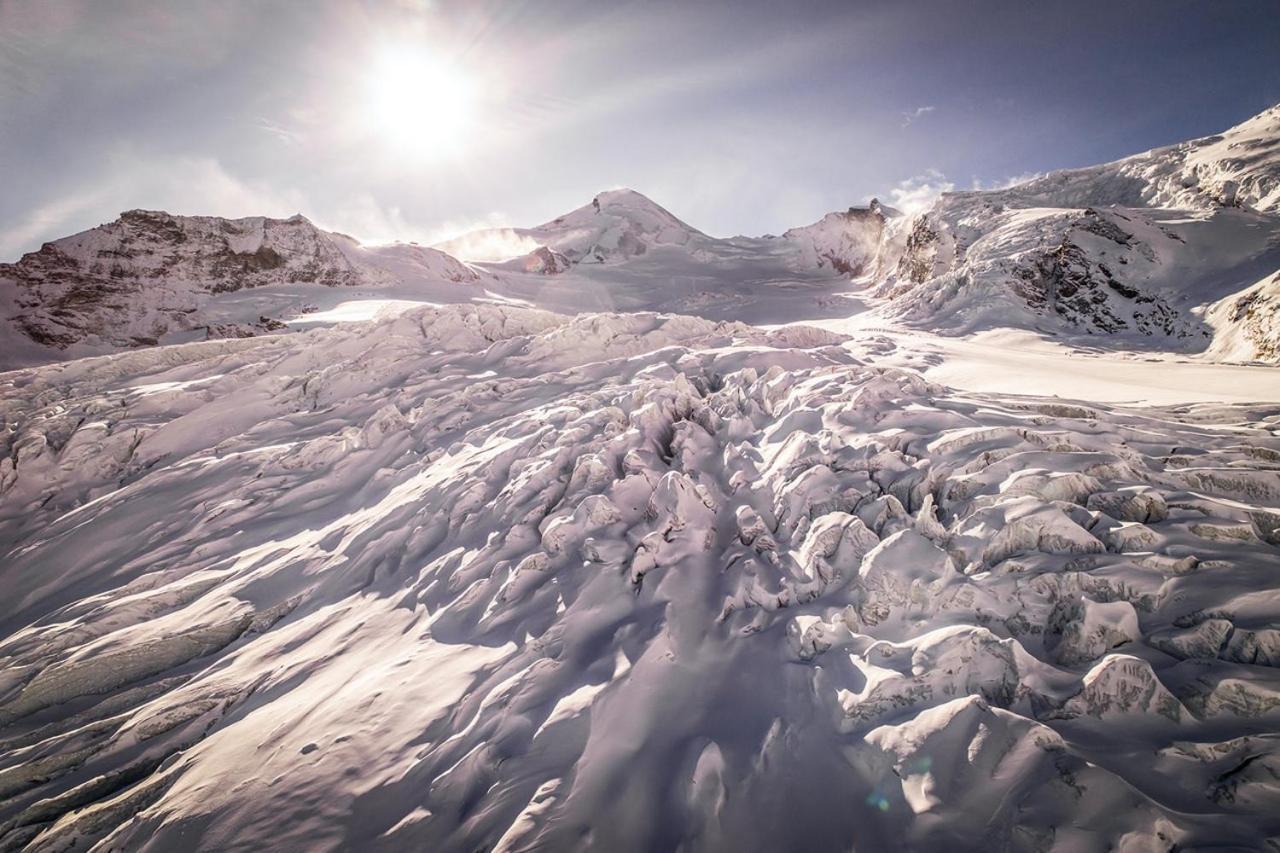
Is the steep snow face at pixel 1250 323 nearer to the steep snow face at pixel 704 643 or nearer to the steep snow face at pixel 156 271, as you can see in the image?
the steep snow face at pixel 704 643

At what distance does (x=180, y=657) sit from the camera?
488 cm

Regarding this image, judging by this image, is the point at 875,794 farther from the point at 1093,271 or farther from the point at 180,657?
the point at 1093,271

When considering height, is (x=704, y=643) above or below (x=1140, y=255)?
below

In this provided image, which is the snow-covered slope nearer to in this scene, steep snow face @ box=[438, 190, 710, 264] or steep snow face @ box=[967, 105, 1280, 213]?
steep snow face @ box=[967, 105, 1280, 213]

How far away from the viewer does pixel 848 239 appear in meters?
46.4

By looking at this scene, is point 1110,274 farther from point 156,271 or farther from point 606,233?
point 606,233

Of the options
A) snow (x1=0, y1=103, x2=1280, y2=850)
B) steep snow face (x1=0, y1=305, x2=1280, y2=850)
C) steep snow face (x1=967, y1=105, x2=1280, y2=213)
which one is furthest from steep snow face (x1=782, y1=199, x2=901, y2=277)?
steep snow face (x1=0, y1=305, x2=1280, y2=850)

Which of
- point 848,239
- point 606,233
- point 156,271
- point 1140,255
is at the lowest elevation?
point 1140,255

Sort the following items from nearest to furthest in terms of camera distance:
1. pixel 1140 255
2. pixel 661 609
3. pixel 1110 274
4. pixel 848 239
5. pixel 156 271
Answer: pixel 661 609, pixel 1110 274, pixel 1140 255, pixel 156 271, pixel 848 239

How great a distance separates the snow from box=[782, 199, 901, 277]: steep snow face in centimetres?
3636

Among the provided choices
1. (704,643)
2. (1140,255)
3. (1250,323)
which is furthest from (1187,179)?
(704,643)

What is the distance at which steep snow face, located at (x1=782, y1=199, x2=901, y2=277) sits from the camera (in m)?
43.1

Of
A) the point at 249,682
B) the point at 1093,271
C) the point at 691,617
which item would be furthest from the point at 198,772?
the point at 1093,271

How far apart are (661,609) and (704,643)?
1.45 ft
